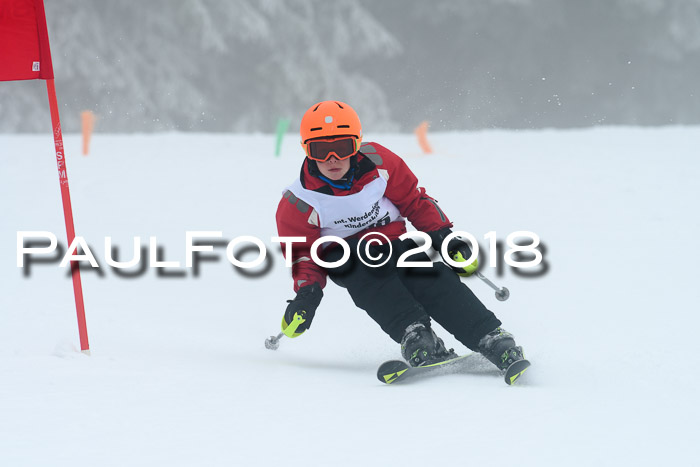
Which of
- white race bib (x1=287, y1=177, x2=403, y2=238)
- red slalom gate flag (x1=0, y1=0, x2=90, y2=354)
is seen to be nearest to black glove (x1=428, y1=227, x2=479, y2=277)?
white race bib (x1=287, y1=177, x2=403, y2=238)

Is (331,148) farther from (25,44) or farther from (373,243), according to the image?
(25,44)

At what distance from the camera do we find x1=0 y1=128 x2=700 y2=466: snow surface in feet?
8.16

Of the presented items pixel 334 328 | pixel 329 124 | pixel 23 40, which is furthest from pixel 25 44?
pixel 334 328

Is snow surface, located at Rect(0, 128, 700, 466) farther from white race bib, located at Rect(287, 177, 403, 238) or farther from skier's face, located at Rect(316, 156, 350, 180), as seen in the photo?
skier's face, located at Rect(316, 156, 350, 180)

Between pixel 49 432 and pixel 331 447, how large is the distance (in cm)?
80

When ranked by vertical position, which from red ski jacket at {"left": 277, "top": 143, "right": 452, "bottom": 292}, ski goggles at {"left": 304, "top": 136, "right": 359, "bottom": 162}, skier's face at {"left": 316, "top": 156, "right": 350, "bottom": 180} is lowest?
red ski jacket at {"left": 277, "top": 143, "right": 452, "bottom": 292}

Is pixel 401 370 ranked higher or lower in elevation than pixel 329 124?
lower

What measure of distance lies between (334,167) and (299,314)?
64 centimetres

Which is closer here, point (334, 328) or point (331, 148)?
point (331, 148)

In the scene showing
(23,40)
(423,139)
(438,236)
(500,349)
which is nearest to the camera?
(500,349)

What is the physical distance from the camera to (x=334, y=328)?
16.4 ft

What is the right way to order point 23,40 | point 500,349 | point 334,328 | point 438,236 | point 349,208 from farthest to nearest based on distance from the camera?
point 334,328
point 438,236
point 349,208
point 23,40
point 500,349

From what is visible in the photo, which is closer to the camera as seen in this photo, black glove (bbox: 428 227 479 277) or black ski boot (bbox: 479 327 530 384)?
black ski boot (bbox: 479 327 530 384)

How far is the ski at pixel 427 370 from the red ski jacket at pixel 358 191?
64 centimetres
